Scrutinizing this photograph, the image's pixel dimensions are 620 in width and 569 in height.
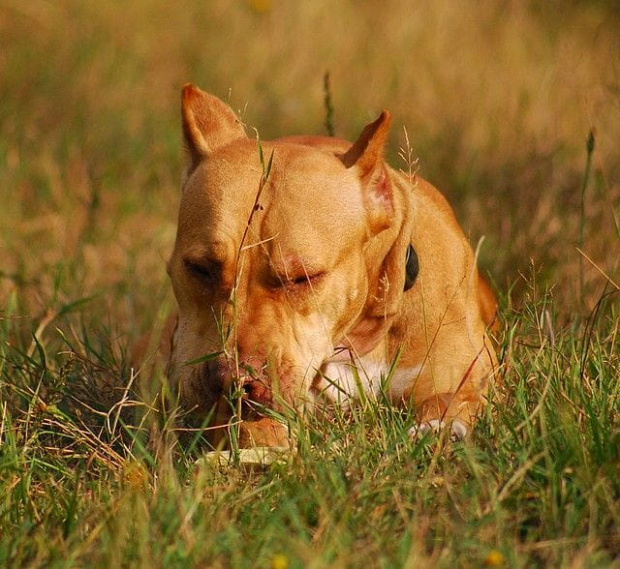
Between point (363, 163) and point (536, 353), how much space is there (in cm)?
97

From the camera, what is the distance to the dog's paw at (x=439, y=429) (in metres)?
3.53

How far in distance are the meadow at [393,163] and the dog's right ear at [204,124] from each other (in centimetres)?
51

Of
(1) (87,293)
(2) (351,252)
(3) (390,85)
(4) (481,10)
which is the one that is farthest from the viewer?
(4) (481,10)

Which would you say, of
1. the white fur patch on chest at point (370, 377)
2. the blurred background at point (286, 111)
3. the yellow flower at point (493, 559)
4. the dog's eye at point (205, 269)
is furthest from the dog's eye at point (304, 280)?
the blurred background at point (286, 111)

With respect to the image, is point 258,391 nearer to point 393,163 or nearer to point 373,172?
point 373,172

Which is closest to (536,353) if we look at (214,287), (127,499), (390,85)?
(214,287)

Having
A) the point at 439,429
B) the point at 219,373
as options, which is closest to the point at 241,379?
the point at 219,373

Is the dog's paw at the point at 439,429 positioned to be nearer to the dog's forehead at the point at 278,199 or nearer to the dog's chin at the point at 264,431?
the dog's chin at the point at 264,431

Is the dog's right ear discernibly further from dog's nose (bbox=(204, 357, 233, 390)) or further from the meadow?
dog's nose (bbox=(204, 357, 233, 390))

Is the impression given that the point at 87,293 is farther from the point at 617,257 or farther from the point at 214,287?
the point at 617,257

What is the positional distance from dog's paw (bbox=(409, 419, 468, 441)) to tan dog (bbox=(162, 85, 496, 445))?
0.04 ft

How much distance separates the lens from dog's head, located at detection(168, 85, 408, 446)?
3.74m

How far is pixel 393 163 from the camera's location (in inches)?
260

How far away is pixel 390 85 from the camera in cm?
836
